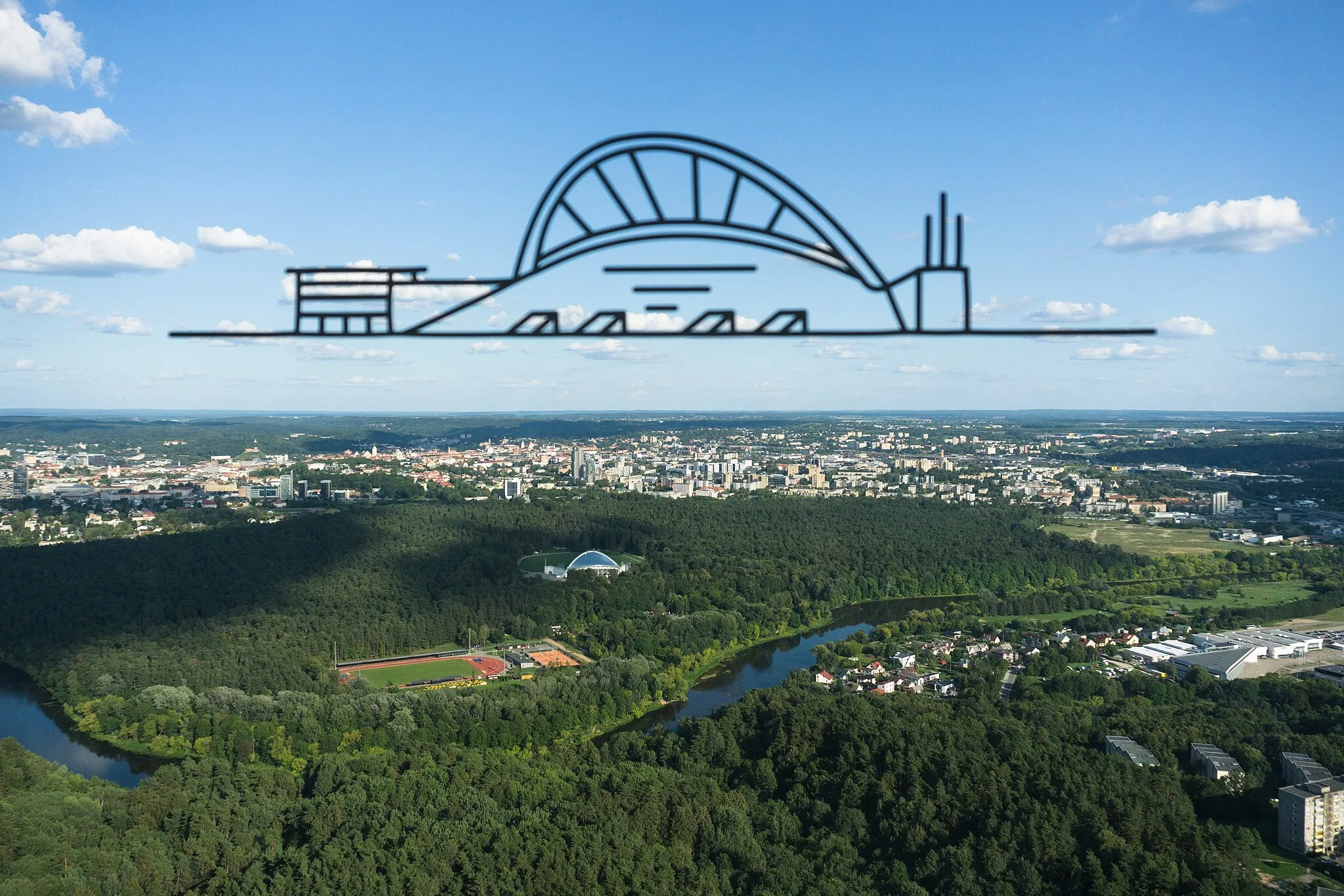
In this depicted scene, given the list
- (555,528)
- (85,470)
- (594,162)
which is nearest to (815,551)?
(555,528)

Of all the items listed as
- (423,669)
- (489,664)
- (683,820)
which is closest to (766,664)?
(489,664)

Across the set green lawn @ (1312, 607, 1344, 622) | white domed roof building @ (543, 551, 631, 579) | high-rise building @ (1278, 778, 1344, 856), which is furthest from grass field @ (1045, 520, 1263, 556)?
high-rise building @ (1278, 778, 1344, 856)

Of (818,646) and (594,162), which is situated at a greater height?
(594,162)

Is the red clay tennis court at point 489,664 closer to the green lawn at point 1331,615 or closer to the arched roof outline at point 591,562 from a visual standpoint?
the arched roof outline at point 591,562

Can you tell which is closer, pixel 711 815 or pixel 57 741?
pixel 711 815

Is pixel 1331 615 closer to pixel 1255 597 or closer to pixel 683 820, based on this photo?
pixel 1255 597

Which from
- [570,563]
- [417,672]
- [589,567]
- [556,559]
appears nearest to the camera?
[417,672]

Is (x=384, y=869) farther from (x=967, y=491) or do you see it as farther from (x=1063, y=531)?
(x=967, y=491)
